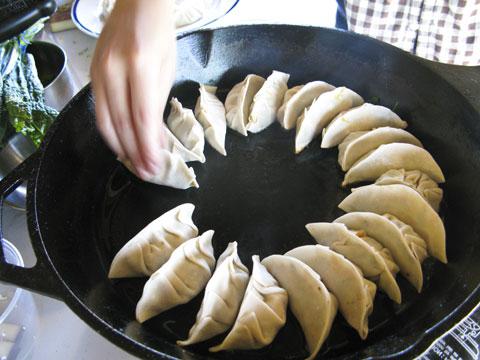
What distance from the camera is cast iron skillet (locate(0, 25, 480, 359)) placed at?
99 centimetres

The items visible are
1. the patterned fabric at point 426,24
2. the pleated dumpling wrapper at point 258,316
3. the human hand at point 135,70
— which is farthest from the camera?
the patterned fabric at point 426,24

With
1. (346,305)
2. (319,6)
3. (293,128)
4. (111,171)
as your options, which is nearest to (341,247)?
(346,305)

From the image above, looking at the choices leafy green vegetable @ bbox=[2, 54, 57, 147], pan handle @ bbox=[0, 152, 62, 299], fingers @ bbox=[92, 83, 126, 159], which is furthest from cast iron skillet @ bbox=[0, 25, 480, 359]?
fingers @ bbox=[92, 83, 126, 159]

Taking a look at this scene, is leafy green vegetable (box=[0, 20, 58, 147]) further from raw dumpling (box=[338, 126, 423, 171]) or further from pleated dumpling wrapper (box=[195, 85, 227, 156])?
raw dumpling (box=[338, 126, 423, 171])

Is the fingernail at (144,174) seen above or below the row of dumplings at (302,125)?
above

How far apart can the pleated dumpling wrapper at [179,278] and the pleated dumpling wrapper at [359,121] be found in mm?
538

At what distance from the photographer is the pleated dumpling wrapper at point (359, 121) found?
1.40 meters

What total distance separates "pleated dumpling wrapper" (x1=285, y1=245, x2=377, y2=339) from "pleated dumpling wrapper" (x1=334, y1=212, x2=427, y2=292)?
0.12m

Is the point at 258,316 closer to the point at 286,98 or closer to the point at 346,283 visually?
the point at 346,283

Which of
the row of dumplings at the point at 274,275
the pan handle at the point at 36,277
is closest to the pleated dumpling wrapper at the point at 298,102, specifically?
the row of dumplings at the point at 274,275

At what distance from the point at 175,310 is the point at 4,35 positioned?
836 mm

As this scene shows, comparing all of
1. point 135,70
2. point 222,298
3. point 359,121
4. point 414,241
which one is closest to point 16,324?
point 222,298

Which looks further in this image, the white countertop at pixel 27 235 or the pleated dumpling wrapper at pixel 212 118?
the pleated dumpling wrapper at pixel 212 118

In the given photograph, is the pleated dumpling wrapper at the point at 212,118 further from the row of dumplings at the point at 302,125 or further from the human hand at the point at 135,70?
the human hand at the point at 135,70
